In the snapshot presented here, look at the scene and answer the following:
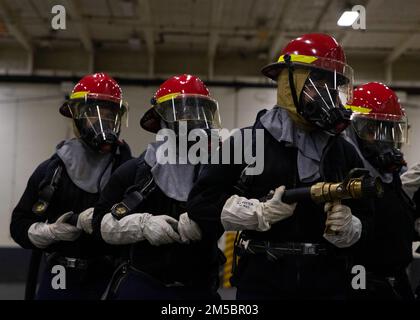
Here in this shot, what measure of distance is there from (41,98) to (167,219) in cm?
713

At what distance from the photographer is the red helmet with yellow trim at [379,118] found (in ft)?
10.9

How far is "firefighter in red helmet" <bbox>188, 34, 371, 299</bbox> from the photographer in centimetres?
197

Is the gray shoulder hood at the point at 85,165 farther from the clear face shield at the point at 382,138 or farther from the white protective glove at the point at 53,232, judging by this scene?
the clear face shield at the point at 382,138

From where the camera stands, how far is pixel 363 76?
8930 millimetres

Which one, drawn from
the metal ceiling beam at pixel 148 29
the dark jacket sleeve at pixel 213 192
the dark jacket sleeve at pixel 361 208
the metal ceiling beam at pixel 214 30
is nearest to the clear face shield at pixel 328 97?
the dark jacket sleeve at pixel 361 208

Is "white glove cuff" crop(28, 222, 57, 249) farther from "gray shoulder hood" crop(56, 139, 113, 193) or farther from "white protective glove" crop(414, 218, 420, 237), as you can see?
"white protective glove" crop(414, 218, 420, 237)

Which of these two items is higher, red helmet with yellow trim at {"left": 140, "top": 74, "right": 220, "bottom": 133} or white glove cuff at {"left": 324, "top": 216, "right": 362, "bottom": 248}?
Answer: red helmet with yellow trim at {"left": 140, "top": 74, "right": 220, "bottom": 133}

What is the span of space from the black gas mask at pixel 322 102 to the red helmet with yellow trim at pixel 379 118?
1155 millimetres

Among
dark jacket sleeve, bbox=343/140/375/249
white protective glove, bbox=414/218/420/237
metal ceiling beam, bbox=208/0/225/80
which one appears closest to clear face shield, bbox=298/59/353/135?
dark jacket sleeve, bbox=343/140/375/249

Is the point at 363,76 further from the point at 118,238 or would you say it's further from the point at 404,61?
the point at 118,238

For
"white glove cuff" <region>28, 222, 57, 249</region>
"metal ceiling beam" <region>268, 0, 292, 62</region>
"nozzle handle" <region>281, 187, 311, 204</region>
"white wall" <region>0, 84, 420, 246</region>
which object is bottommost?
"white glove cuff" <region>28, 222, 57, 249</region>

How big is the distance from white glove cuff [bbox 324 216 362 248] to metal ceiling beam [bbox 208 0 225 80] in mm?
4914
